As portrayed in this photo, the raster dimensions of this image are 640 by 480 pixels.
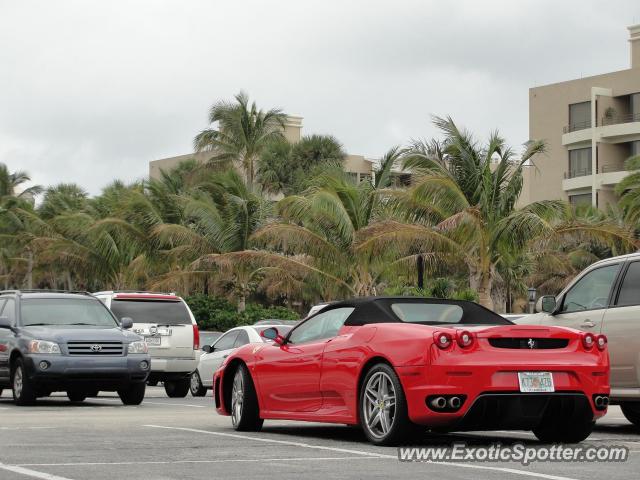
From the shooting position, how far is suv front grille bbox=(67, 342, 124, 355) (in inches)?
729

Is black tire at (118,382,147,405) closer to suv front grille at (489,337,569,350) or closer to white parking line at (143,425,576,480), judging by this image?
white parking line at (143,425,576,480)

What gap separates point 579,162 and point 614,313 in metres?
60.9

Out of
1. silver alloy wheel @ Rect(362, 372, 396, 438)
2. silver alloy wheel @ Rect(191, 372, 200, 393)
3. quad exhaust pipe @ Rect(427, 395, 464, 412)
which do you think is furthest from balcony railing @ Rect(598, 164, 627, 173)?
quad exhaust pipe @ Rect(427, 395, 464, 412)

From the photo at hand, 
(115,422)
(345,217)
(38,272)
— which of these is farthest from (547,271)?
(115,422)

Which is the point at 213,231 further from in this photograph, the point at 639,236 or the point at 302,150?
the point at 302,150

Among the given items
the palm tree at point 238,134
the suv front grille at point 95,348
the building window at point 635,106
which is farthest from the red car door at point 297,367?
the building window at point 635,106

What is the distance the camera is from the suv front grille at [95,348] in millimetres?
18516

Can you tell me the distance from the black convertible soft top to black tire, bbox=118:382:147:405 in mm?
7717

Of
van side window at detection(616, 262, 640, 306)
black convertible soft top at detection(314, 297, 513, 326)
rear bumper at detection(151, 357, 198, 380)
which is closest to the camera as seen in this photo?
black convertible soft top at detection(314, 297, 513, 326)

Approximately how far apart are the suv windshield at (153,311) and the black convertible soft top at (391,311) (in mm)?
11706

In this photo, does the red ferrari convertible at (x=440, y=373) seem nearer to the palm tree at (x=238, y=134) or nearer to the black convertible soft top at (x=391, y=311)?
the black convertible soft top at (x=391, y=311)

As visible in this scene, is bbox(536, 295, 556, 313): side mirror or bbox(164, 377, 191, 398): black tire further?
bbox(164, 377, 191, 398): black tire

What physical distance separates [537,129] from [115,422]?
2512 inches

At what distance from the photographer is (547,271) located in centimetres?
5559
